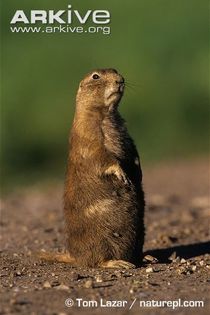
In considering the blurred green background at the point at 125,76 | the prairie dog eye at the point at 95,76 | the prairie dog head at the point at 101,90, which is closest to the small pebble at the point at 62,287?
the prairie dog head at the point at 101,90

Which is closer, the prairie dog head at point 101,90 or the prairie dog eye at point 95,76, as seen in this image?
the prairie dog head at point 101,90

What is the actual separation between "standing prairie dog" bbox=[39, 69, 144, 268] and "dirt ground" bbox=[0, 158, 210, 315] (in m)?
0.17

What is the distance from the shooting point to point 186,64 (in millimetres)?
17938

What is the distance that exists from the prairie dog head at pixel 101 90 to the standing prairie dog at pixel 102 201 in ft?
0.88

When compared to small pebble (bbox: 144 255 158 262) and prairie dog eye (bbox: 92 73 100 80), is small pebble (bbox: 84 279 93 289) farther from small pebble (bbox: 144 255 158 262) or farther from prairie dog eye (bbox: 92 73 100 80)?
prairie dog eye (bbox: 92 73 100 80)

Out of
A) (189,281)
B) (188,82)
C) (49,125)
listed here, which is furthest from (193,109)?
(189,281)

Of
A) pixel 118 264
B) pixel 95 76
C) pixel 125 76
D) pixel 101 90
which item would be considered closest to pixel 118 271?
pixel 118 264

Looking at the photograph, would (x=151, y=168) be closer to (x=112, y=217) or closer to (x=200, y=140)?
(x=200, y=140)

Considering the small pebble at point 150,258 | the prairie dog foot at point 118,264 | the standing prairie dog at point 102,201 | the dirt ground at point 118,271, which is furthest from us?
the small pebble at point 150,258

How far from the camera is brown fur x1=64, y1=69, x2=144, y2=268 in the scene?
7312 millimetres

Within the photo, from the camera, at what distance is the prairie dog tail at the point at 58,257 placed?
299 inches

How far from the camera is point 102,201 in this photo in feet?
24.0

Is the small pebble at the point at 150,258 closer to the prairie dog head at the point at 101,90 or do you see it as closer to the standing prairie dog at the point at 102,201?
the standing prairie dog at the point at 102,201

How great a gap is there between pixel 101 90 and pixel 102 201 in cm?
110
